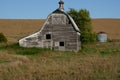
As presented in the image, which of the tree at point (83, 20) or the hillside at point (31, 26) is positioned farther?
the hillside at point (31, 26)

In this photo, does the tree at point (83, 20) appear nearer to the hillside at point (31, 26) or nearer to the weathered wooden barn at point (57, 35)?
the weathered wooden barn at point (57, 35)

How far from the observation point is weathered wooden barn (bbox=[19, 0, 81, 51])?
3797cm

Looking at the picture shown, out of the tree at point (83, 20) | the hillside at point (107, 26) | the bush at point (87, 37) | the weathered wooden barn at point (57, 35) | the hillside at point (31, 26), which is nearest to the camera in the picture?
the weathered wooden barn at point (57, 35)

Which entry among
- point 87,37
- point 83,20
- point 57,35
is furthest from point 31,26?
point 57,35

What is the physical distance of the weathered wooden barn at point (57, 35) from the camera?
3797 cm

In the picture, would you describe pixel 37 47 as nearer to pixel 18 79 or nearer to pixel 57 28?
pixel 57 28

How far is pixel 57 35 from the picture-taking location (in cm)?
3838

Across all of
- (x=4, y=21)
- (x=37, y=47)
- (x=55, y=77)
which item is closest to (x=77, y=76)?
(x=55, y=77)

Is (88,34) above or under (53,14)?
under

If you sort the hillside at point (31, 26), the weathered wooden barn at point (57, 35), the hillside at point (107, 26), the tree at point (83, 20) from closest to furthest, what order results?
the weathered wooden barn at point (57, 35), the tree at point (83, 20), the hillside at point (31, 26), the hillside at point (107, 26)

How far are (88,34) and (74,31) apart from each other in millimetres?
15343

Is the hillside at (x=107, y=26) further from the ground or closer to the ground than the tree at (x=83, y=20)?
closer to the ground

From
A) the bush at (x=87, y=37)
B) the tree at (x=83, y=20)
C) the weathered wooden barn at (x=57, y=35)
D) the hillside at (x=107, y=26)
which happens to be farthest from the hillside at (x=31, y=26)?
the weathered wooden barn at (x=57, y=35)

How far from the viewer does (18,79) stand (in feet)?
40.2
